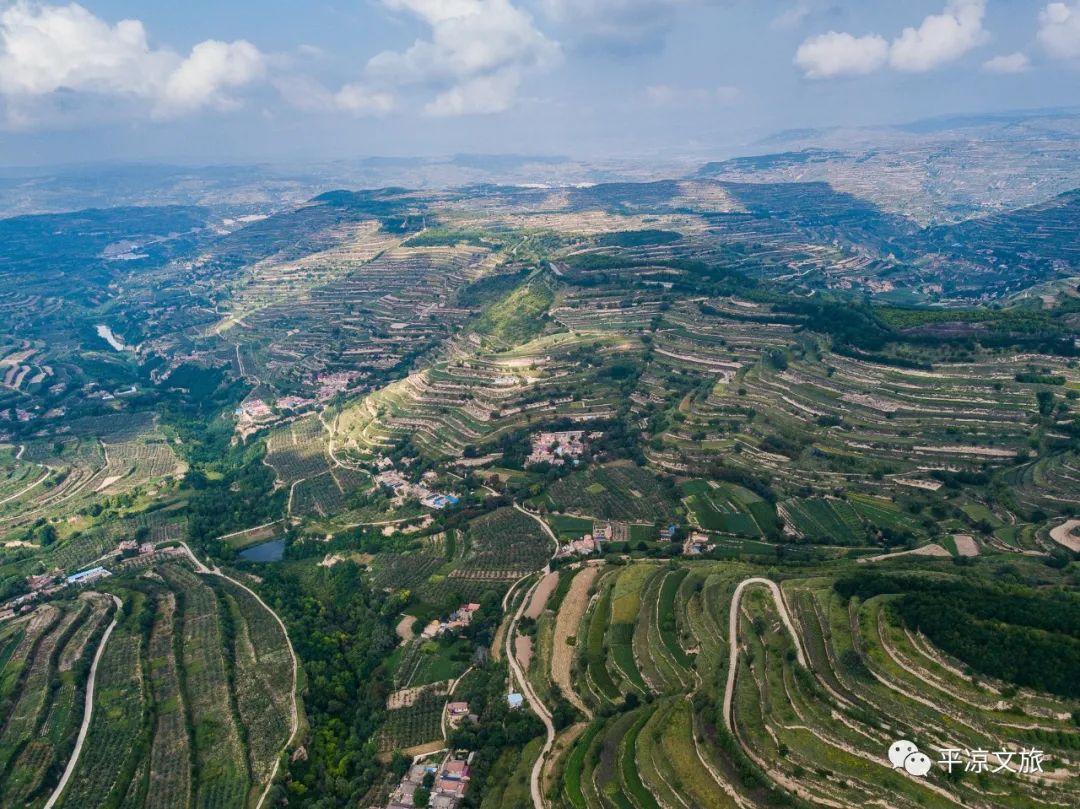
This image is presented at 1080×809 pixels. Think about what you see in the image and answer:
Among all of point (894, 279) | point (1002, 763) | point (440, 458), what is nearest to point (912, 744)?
point (1002, 763)

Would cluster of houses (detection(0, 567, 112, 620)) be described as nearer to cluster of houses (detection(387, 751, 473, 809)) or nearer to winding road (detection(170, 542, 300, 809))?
winding road (detection(170, 542, 300, 809))

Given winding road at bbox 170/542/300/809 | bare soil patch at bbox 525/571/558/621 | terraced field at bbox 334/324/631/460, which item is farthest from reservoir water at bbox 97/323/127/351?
bare soil patch at bbox 525/571/558/621

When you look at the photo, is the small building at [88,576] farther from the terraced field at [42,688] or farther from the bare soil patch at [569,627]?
the bare soil patch at [569,627]

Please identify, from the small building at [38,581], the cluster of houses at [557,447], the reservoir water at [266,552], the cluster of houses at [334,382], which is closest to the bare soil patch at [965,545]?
the cluster of houses at [557,447]

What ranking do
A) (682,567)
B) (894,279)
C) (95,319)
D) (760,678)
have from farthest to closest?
(95,319)
(894,279)
(682,567)
(760,678)

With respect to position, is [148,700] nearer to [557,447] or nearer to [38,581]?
[38,581]

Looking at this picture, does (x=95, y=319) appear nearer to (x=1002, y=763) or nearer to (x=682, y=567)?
(x=682, y=567)
